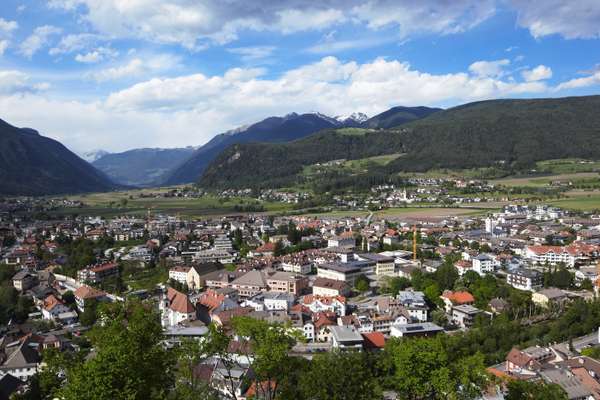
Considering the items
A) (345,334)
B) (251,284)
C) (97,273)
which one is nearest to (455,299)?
(345,334)

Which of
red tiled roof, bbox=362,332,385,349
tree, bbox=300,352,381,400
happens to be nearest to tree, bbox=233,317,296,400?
tree, bbox=300,352,381,400

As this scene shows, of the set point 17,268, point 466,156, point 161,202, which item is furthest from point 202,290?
point 466,156

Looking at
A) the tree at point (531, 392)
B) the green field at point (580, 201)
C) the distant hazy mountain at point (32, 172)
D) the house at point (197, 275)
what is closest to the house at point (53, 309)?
the house at point (197, 275)

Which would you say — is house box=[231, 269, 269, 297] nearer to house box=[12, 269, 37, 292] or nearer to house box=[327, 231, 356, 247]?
house box=[327, 231, 356, 247]

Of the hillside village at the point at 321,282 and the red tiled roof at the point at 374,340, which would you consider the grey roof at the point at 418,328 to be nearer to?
the hillside village at the point at 321,282

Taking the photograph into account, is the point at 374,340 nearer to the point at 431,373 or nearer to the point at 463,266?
the point at 431,373

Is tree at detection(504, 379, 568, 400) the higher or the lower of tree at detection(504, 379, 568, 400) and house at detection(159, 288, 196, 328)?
the higher
